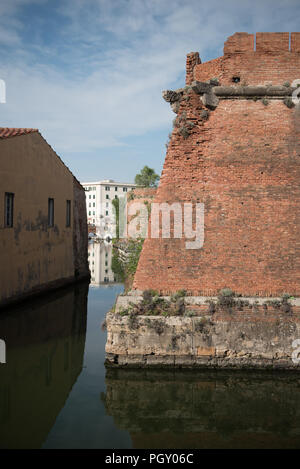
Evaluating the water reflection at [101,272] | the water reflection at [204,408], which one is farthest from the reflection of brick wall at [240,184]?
the water reflection at [101,272]

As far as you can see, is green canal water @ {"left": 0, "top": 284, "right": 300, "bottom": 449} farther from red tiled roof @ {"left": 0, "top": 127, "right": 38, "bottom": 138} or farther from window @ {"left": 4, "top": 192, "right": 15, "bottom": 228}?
red tiled roof @ {"left": 0, "top": 127, "right": 38, "bottom": 138}

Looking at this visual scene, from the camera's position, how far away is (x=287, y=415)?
234 inches

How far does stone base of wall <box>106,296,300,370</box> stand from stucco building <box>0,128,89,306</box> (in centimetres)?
614

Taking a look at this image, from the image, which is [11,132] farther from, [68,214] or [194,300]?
[194,300]

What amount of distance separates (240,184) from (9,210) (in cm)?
821

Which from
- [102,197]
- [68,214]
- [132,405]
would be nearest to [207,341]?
[132,405]

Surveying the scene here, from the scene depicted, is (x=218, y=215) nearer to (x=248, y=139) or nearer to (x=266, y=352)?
(x=248, y=139)

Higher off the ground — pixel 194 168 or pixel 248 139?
pixel 248 139

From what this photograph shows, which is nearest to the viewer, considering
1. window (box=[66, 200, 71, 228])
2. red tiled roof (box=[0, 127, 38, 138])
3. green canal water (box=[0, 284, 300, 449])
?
green canal water (box=[0, 284, 300, 449])

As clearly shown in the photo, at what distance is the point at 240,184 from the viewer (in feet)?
25.1

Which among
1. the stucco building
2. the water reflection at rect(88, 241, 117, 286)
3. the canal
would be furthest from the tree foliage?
the canal

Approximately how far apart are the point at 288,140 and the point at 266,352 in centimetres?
431

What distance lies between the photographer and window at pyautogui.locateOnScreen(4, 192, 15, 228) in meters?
12.3
